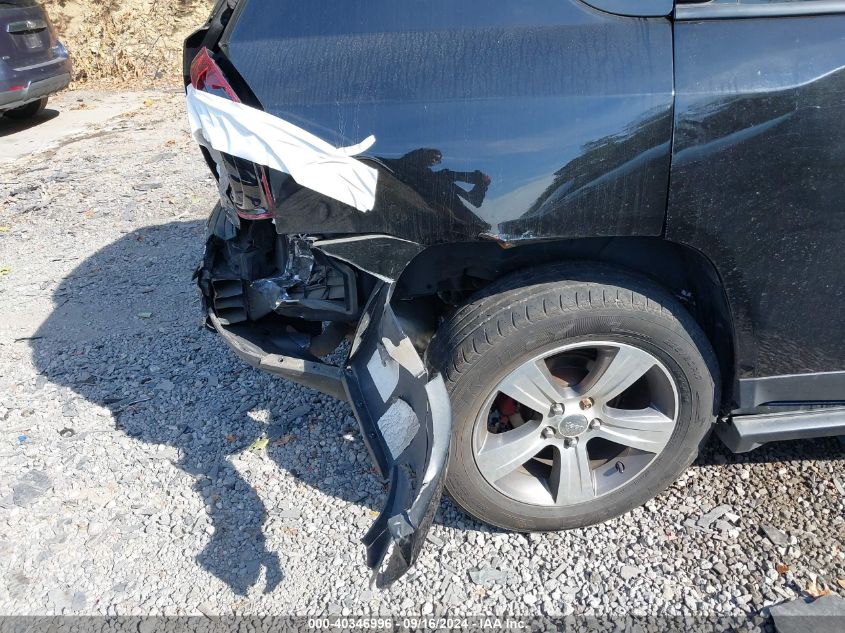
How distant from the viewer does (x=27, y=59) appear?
7.71 metres

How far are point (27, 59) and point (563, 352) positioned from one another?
25.5 ft

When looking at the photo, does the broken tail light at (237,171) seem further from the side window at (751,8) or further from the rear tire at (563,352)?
the side window at (751,8)

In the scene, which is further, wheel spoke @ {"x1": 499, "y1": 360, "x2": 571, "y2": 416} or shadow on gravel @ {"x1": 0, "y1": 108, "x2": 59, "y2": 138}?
shadow on gravel @ {"x1": 0, "y1": 108, "x2": 59, "y2": 138}

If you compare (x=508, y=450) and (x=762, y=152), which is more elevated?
(x=762, y=152)

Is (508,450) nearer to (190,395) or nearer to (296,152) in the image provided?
(296,152)

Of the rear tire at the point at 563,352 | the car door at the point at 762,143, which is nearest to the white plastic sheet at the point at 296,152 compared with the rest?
the rear tire at the point at 563,352

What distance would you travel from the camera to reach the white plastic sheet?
79.0 inches

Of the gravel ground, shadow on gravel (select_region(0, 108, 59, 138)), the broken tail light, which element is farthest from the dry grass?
the broken tail light

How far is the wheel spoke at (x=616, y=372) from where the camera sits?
2324 millimetres

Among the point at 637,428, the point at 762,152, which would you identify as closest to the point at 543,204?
the point at 762,152

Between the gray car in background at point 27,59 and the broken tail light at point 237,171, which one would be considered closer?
the broken tail light at point 237,171

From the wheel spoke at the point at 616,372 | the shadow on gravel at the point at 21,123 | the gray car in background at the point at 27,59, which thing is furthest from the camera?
the shadow on gravel at the point at 21,123

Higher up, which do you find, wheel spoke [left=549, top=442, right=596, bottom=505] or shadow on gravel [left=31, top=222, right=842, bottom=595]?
wheel spoke [left=549, top=442, right=596, bottom=505]

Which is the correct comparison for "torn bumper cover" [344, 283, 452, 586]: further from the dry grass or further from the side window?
the dry grass
